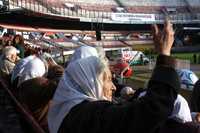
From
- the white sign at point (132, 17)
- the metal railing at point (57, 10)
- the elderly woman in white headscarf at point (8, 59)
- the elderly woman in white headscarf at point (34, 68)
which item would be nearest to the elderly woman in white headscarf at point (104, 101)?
the elderly woman in white headscarf at point (34, 68)

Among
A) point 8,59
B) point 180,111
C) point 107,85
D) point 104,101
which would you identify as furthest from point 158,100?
point 8,59

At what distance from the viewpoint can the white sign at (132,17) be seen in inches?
2454

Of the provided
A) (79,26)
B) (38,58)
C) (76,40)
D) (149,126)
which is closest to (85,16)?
(79,26)

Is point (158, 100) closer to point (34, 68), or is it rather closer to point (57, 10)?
point (34, 68)

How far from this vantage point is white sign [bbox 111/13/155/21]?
62334 millimetres

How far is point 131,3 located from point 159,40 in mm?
64660

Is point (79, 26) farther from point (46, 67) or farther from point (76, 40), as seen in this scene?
point (46, 67)

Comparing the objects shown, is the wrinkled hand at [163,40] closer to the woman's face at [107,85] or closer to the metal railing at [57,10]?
the woman's face at [107,85]

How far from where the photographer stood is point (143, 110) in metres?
2.27

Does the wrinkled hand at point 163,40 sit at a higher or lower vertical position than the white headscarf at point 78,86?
higher

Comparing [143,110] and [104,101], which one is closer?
[143,110]

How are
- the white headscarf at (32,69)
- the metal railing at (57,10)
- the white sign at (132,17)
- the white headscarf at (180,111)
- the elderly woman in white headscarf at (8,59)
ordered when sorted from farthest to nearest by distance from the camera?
1. the white sign at (132,17)
2. the metal railing at (57,10)
3. the elderly woman in white headscarf at (8,59)
4. the white headscarf at (32,69)
5. the white headscarf at (180,111)

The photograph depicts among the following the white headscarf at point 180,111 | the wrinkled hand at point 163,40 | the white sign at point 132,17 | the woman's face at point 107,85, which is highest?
the white sign at point 132,17

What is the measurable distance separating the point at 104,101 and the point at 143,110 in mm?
410
